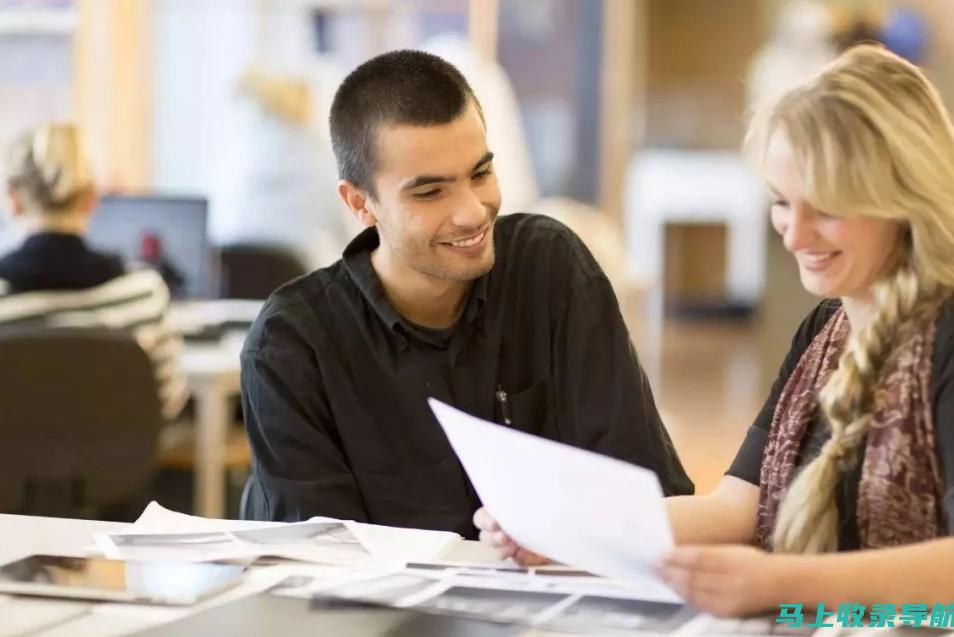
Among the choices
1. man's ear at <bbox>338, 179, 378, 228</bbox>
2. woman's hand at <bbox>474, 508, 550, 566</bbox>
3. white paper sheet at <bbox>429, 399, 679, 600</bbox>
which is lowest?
woman's hand at <bbox>474, 508, 550, 566</bbox>

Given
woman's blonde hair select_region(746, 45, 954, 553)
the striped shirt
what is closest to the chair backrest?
the striped shirt

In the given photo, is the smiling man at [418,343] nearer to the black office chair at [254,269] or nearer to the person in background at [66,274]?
the person in background at [66,274]

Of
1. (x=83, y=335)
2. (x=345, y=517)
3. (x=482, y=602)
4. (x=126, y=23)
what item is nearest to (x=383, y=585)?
(x=482, y=602)

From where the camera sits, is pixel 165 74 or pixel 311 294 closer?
pixel 311 294

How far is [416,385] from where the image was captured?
1941 mm

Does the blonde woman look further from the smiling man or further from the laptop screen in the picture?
the laptop screen

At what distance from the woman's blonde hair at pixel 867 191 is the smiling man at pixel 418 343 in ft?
1.49

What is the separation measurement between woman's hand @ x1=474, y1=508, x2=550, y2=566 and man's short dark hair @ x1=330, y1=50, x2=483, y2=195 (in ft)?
1.87

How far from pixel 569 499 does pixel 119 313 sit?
220 centimetres

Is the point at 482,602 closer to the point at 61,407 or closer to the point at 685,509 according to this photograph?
the point at 685,509

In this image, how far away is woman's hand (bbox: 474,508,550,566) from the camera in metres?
1.50

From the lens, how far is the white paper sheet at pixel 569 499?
49.8 inches

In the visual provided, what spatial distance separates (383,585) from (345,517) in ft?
1.37

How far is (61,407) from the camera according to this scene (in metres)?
2.94
